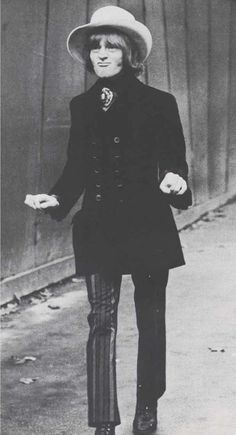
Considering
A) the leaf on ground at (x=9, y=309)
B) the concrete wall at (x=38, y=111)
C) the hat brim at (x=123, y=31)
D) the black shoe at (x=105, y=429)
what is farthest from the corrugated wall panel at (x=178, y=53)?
the black shoe at (x=105, y=429)

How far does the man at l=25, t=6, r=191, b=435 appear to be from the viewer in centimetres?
443

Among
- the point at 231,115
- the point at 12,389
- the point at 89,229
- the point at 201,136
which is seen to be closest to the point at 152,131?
the point at 89,229

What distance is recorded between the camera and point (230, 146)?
1332 cm

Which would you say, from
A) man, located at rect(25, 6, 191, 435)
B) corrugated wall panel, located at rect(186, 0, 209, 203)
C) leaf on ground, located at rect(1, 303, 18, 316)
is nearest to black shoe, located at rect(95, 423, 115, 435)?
man, located at rect(25, 6, 191, 435)

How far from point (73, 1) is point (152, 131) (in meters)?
4.02

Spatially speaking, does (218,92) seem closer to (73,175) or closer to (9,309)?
(9,309)

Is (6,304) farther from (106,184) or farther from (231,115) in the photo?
(231,115)

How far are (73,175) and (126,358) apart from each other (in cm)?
189

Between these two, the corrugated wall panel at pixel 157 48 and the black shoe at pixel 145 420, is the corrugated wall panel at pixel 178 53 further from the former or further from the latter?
the black shoe at pixel 145 420

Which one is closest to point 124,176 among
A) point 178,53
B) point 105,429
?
point 105,429

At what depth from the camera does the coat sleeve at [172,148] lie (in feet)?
14.5

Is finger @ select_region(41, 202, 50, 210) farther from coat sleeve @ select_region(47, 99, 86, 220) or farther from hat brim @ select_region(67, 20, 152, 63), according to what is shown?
hat brim @ select_region(67, 20, 152, 63)

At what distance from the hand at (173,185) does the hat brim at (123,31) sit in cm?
Result: 63

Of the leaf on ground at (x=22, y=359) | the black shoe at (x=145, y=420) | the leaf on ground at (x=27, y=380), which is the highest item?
the black shoe at (x=145, y=420)
